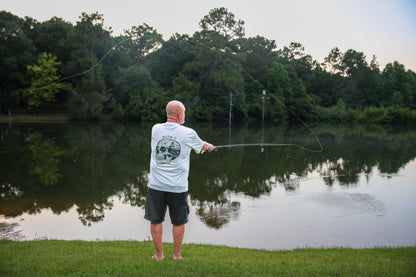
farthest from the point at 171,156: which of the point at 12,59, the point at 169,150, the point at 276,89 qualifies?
the point at 276,89

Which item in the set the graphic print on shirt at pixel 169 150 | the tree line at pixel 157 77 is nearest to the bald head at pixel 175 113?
the graphic print on shirt at pixel 169 150

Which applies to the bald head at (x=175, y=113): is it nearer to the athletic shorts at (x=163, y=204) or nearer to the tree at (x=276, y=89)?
the athletic shorts at (x=163, y=204)

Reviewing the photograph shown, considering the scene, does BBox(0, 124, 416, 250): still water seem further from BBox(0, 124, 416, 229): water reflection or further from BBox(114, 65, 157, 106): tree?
BBox(114, 65, 157, 106): tree

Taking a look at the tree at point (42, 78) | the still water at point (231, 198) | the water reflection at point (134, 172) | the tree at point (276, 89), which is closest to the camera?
the still water at point (231, 198)

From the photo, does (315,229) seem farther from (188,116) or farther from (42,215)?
Result: (188,116)

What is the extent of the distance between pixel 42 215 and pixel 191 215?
4.09m

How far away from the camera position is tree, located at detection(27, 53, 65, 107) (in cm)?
4941

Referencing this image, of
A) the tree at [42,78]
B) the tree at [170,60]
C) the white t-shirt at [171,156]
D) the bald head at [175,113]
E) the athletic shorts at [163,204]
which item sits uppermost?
the tree at [170,60]

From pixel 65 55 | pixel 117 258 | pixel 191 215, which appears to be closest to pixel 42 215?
pixel 191 215

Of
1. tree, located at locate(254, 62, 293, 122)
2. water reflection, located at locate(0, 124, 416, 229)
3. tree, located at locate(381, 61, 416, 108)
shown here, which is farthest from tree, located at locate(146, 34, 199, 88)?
tree, located at locate(381, 61, 416, 108)

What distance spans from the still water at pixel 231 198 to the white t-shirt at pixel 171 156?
4.03 meters

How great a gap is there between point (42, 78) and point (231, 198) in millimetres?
45044

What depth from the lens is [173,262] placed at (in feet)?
15.7

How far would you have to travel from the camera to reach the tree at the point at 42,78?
4941 cm
